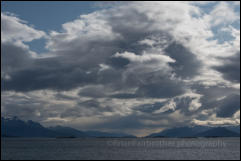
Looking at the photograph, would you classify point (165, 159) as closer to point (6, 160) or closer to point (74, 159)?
point (74, 159)

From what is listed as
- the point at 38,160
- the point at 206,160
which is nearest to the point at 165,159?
the point at 206,160

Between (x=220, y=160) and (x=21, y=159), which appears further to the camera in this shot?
(x=21, y=159)

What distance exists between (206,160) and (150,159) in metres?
24.9

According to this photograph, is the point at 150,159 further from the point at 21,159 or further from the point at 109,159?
the point at 21,159

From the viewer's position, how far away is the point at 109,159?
13512cm

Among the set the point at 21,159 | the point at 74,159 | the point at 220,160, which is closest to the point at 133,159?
the point at 74,159

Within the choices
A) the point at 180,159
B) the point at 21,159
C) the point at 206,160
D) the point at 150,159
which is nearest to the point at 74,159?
the point at 21,159

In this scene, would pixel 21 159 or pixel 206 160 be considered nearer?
pixel 206 160

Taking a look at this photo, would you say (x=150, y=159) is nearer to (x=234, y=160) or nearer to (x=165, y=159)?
(x=165, y=159)

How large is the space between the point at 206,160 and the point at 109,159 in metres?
44.2

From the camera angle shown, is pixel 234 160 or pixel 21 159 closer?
pixel 234 160

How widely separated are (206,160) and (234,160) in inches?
527

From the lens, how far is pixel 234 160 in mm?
129500

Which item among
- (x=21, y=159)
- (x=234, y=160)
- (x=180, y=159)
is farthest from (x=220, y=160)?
(x=21, y=159)
